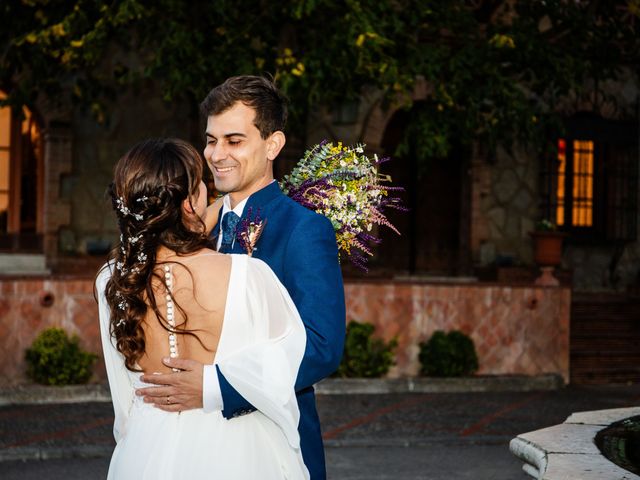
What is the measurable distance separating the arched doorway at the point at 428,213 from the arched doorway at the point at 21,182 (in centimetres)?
632

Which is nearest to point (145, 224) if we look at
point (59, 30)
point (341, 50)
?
point (341, 50)

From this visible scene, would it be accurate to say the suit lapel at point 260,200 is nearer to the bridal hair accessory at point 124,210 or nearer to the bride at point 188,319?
the bride at point 188,319

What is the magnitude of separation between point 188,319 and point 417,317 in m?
10.5

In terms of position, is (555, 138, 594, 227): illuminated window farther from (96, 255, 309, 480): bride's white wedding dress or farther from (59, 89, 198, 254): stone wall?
(96, 255, 309, 480): bride's white wedding dress

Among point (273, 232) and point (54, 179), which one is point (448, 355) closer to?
point (54, 179)

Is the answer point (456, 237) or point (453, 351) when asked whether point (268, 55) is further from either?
point (456, 237)

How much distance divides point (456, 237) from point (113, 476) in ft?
54.1

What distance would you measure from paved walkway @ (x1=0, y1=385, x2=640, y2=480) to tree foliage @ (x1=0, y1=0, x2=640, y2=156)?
3243mm

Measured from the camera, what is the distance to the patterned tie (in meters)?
3.46

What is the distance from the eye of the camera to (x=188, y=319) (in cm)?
285

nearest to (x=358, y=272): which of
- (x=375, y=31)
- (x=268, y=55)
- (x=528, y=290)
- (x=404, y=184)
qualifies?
(x=404, y=184)

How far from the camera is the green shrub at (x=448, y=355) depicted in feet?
42.0

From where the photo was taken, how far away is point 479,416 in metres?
10.8

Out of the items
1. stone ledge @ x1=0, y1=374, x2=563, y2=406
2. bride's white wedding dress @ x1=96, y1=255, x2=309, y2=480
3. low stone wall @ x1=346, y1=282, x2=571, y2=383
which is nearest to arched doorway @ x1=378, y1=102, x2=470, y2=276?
low stone wall @ x1=346, y1=282, x2=571, y2=383
